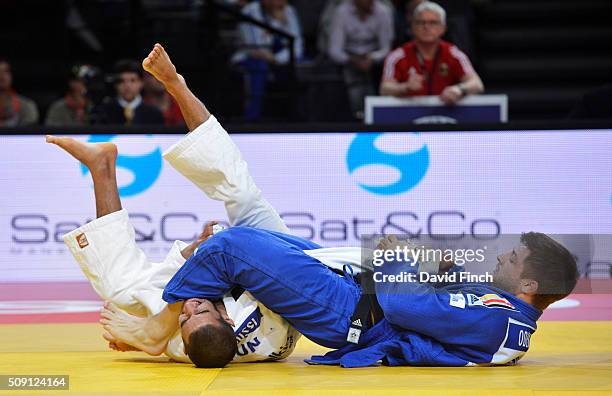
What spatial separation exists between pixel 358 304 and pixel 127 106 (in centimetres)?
478

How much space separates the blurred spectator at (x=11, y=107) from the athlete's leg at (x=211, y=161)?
5.09 metres

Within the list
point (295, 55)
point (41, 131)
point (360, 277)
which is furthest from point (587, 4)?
point (360, 277)

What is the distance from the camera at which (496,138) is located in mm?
7492

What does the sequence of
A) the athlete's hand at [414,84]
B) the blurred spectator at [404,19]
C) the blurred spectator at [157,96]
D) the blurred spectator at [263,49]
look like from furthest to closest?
the blurred spectator at [263,49] < the blurred spectator at [404,19] < the blurred spectator at [157,96] < the athlete's hand at [414,84]

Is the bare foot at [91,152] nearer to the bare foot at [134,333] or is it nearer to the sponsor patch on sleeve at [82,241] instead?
the sponsor patch on sleeve at [82,241]

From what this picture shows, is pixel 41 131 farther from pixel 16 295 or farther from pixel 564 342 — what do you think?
pixel 564 342

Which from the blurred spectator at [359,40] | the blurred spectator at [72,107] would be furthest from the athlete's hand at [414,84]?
the blurred spectator at [72,107]

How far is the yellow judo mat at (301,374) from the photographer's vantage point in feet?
13.1

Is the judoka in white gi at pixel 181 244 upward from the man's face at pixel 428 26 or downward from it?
downward

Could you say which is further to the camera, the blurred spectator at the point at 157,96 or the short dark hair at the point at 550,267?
the blurred spectator at the point at 157,96

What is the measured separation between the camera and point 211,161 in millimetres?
4953

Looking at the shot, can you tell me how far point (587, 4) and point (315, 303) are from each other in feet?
26.9

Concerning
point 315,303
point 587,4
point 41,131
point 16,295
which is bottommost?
point 16,295

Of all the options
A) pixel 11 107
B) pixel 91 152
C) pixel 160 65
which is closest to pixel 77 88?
pixel 11 107
